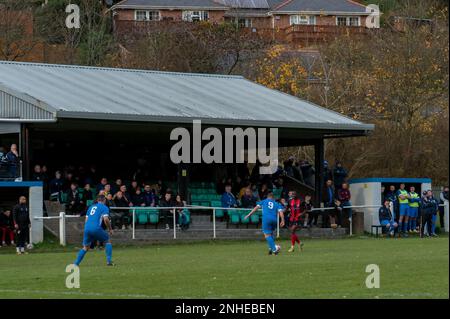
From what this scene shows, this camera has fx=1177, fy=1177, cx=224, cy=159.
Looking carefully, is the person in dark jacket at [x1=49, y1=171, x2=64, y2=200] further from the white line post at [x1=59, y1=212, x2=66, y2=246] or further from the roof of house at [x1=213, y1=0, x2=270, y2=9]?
the roof of house at [x1=213, y1=0, x2=270, y2=9]

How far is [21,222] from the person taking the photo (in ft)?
108

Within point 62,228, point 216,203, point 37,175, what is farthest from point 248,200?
point 62,228

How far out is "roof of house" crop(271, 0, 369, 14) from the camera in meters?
95.0

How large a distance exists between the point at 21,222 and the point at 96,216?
855 cm

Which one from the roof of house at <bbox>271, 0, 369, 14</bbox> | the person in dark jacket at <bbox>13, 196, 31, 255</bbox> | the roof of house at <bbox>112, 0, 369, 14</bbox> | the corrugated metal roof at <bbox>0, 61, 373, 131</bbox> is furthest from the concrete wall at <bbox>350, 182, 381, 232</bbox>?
the roof of house at <bbox>271, 0, 369, 14</bbox>

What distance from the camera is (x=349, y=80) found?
194 feet

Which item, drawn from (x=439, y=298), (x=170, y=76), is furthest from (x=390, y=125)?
(x=439, y=298)

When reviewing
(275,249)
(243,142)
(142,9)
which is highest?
(142,9)

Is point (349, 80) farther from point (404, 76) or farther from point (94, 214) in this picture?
point (94, 214)

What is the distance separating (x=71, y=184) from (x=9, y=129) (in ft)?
8.98

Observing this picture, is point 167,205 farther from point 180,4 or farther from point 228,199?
point 180,4

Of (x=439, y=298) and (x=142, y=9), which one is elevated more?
(x=142, y=9)

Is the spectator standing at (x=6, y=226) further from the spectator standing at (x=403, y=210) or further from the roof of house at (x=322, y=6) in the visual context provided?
the roof of house at (x=322, y=6)

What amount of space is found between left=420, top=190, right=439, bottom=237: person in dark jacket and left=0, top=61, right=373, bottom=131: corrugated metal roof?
146 inches
